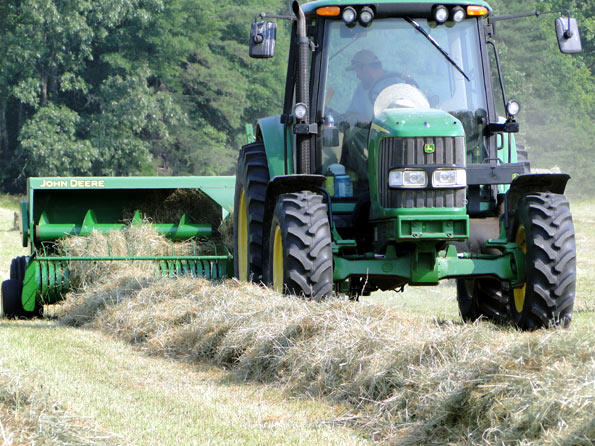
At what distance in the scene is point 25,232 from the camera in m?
11.1

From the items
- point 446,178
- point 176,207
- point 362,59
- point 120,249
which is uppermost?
point 362,59

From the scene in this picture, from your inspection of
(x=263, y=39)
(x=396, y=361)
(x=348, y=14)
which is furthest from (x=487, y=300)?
(x=396, y=361)

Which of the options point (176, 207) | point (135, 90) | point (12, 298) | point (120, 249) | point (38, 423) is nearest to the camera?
point (38, 423)

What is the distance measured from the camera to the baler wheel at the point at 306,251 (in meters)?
7.35

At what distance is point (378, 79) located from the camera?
27.8ft

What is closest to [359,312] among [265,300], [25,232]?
[265,300]

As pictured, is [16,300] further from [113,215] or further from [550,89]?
[550,89]

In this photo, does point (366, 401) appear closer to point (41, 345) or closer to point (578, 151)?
point (41, 345)

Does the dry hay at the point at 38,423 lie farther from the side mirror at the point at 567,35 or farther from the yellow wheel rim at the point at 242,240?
the side mirror at the point at 567,35

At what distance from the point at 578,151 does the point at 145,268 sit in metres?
41.7

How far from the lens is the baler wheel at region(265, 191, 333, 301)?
7348 millimetres

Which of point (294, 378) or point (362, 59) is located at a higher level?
point (362, 59)

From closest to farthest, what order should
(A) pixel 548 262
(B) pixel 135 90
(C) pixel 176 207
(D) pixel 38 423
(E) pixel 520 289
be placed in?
(D) pixel 38 423 < (A) pixel 548 262 < (E) pixel 520 289 < (C) pixel 176 207 < (B) pixel 135 90

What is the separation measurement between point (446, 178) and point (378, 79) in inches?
54.2
